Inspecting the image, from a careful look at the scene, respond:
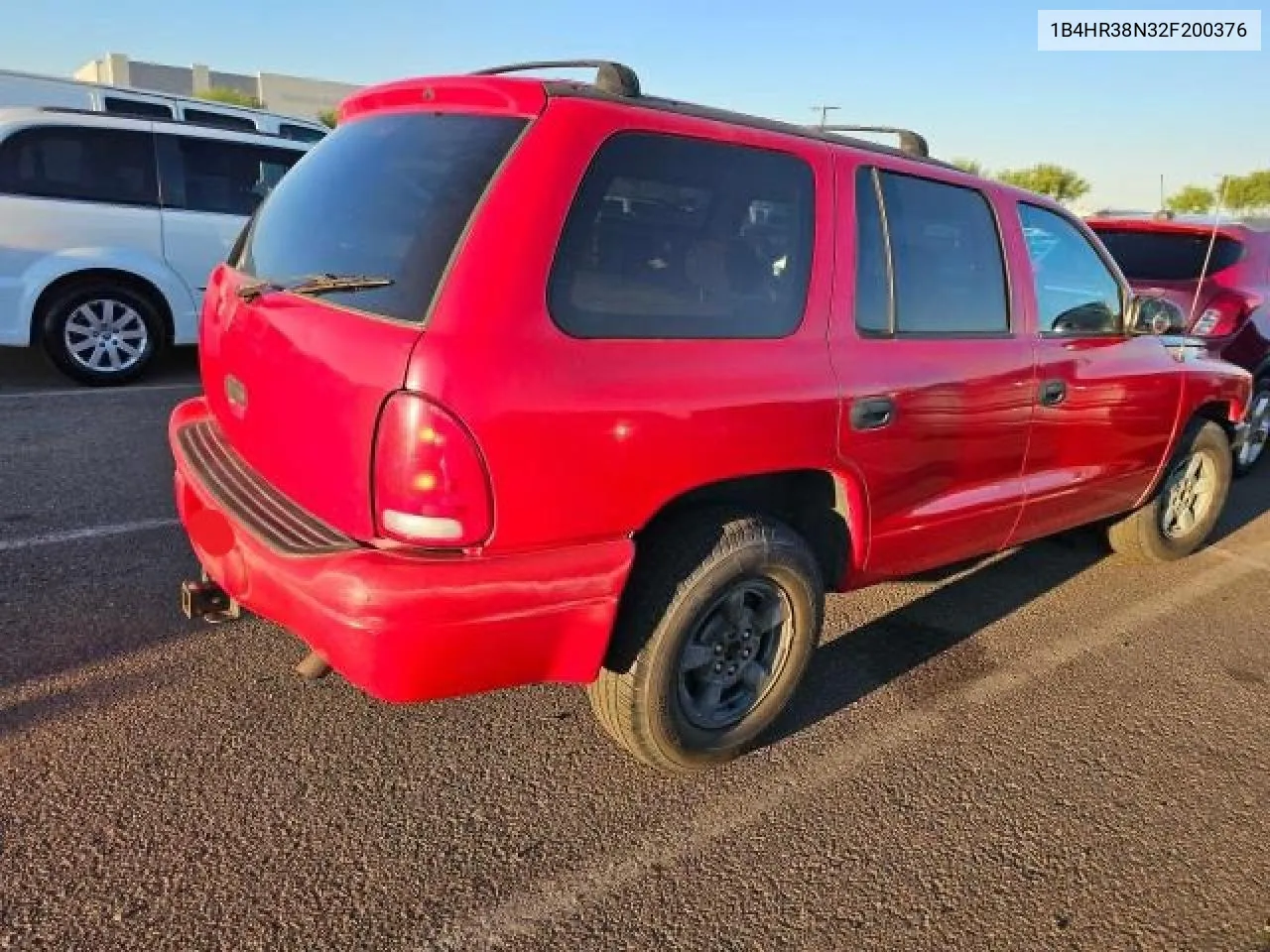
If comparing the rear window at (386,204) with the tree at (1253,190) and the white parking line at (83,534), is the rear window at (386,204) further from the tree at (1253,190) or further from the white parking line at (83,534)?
the tree at (1253,190)

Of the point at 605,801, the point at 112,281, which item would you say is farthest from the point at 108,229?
the point at 605,801

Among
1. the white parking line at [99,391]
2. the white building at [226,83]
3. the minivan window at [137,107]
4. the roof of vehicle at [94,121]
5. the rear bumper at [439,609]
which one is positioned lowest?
the white parking line at [99,391]

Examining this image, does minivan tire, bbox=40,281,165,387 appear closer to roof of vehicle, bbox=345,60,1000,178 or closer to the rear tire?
roof of vehicle, bbox=345,60,1000,178

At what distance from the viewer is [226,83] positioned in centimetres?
6191

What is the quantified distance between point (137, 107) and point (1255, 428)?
12.4 m

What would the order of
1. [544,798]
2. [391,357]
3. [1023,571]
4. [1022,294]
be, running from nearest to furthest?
[391,357] < [544,798] < [1022,294] < [1023,571]

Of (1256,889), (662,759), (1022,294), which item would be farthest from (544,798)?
(1022,294)

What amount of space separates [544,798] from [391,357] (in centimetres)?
125

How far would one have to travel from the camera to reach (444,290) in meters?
2.06

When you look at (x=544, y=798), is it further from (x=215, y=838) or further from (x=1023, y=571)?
(x=1023, y=571)

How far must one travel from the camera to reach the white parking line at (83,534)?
3.88 m

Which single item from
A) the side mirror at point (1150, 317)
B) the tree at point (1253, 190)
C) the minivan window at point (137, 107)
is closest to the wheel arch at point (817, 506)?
the side mirror at point (1150, 317)

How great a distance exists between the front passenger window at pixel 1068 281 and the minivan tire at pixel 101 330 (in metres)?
6.04

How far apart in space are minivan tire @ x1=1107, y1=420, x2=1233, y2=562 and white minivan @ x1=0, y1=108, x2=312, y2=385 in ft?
17.6
